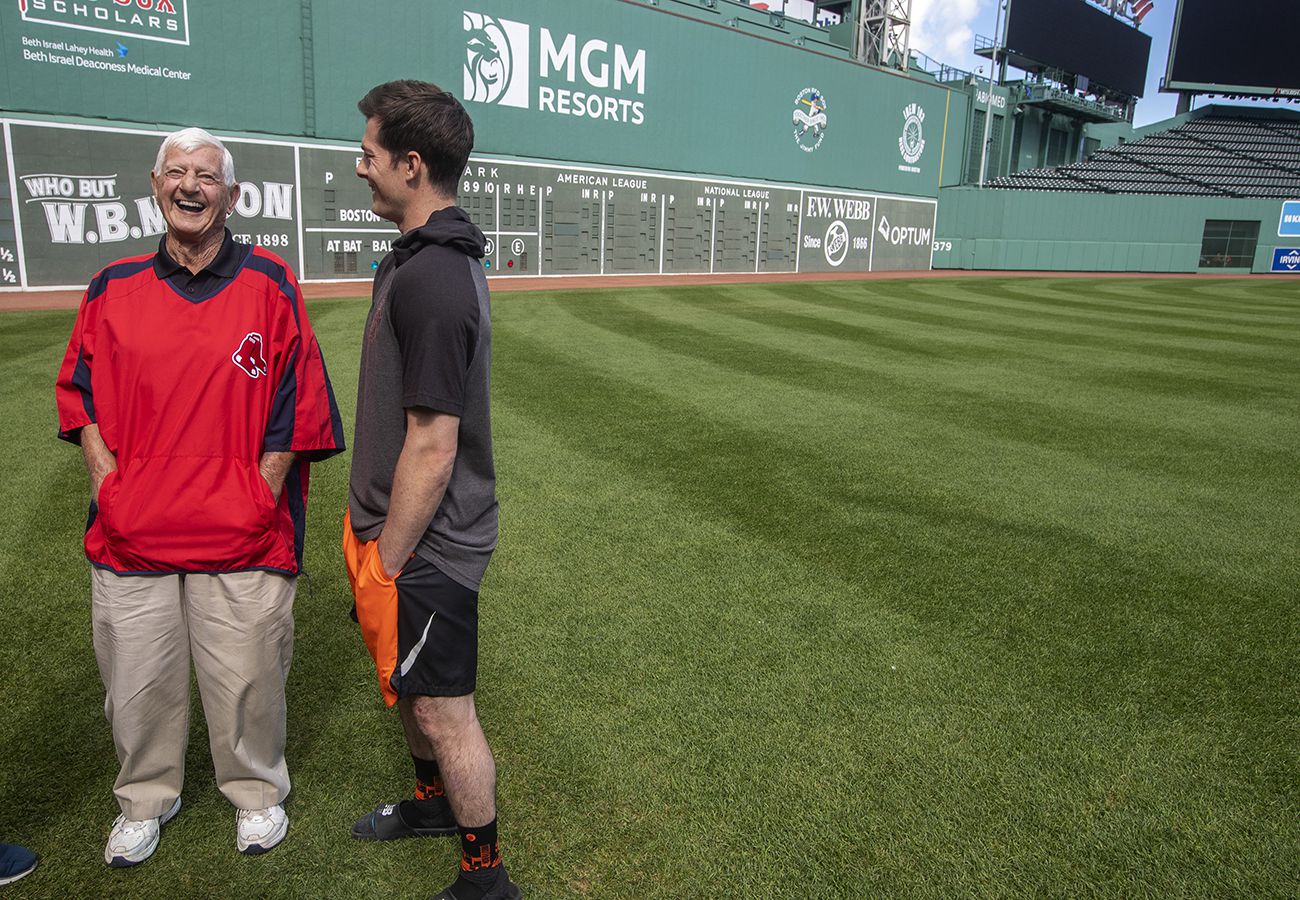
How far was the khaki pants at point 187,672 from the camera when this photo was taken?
2479mm

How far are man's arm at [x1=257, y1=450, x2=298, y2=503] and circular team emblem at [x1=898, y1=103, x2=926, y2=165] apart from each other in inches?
1392

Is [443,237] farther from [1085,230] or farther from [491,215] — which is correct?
[1085,230]

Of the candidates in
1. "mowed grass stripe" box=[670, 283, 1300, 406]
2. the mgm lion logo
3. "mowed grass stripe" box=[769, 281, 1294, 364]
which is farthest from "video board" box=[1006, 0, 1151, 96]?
"mowed grass stripe" box=[670, 283, 1300, 406]

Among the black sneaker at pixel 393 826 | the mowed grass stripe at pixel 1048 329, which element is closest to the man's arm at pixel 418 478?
the black sneaker at pixel 393 826

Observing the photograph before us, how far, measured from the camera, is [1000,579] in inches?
184

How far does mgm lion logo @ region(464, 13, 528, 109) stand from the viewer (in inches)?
881

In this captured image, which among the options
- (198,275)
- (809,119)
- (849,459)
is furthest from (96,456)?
(809,119)

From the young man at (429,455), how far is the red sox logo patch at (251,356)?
1.31ft

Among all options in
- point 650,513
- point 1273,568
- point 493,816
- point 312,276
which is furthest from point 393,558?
point 312,276

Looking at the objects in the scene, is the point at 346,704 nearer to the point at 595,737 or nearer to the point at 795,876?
the point at 595,737

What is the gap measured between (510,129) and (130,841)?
23.2m

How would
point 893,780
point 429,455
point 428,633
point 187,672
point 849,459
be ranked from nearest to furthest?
1. point 429,455
2. point 428,633
3. point 187,672
4. point 893,780
5. point 849,459

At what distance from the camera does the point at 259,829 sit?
262cm

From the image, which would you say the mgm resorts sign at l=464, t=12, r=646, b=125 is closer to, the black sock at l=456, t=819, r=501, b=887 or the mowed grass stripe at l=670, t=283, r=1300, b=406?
the mowed grass stripe at l=670, t=283, r=1300, b=406
